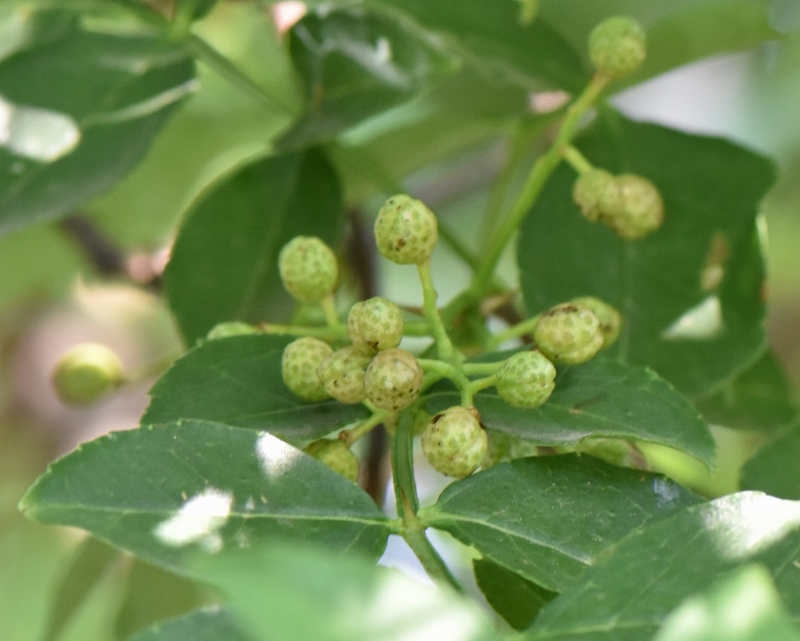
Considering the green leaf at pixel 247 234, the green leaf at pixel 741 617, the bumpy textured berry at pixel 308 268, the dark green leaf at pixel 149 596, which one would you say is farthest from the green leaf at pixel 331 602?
the dark green leaf at pixel 149 596

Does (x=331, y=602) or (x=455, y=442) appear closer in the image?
(x=331, y=602)

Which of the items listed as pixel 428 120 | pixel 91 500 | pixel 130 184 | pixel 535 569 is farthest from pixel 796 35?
pixel 91 500

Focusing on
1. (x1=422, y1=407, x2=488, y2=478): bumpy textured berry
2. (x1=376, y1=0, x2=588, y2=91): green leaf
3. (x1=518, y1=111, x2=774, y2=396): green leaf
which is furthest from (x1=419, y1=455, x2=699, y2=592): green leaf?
(x1=376, y1=0, x2=588, y2=91): green leaf

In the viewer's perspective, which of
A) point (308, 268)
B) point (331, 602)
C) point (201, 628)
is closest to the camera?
point (331, 602)

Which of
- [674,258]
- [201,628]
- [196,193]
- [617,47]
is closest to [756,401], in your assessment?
[674,258]

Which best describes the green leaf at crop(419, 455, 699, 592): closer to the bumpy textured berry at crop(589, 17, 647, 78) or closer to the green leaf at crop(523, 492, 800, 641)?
the green leaf at crop(523, 492, 800, 641)

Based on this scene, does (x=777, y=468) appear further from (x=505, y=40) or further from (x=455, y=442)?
(x=505, y=40)

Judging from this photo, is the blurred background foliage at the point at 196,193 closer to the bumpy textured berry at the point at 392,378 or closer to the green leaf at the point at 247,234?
the green leaf at the point at 247,234
